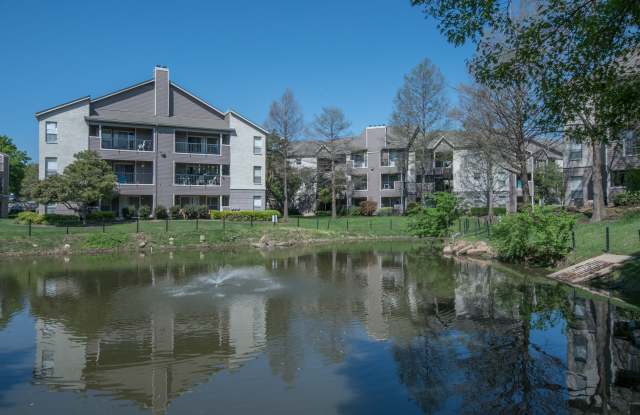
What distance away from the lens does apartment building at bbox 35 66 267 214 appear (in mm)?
43375

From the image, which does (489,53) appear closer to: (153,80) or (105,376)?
(105,376)

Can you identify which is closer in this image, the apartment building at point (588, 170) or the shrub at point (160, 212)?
the apartment building at point (588, 170)

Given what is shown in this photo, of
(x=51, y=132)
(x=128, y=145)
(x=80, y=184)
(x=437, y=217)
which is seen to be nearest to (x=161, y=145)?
(x=128, y=145)

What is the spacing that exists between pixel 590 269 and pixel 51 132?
41.6m

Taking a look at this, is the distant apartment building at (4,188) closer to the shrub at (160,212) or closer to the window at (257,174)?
the shrub at (160,212)

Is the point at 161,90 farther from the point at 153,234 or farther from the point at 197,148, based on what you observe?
the point at 153,234

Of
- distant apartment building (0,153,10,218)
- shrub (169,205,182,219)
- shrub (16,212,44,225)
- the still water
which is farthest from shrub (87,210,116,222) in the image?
the still water

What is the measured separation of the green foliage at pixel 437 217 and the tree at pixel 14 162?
2631 inches

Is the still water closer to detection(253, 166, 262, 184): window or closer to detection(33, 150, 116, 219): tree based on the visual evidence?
detection(33, 150, 116, 219): tree

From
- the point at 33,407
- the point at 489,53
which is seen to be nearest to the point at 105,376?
the point at 33,407

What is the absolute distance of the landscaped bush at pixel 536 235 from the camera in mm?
21297

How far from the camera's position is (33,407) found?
7480 millimetres

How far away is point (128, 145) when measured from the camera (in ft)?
152

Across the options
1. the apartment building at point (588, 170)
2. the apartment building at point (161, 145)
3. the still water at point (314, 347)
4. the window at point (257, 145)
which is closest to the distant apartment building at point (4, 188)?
the apartment building at point (161, 145)
